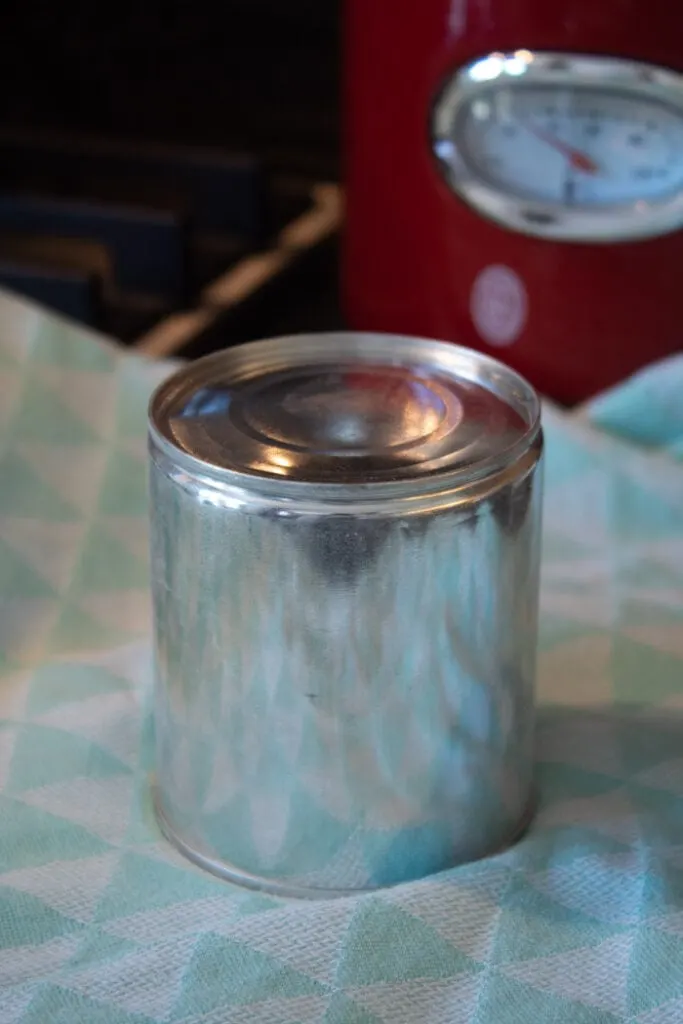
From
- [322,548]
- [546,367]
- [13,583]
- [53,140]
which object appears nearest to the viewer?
[322,548]

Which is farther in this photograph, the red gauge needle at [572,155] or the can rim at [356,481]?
the red gauge needle at [572,155]

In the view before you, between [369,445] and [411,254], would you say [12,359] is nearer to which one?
[411,254]

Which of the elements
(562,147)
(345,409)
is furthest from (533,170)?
(345,409)

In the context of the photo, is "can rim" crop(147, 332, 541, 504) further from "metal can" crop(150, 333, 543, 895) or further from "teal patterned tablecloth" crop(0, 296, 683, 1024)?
"teal patterned tablecloth" crop(0, 296, 683, 1024)

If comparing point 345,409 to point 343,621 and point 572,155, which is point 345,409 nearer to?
point 343,621

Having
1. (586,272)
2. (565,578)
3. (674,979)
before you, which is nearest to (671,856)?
(674,979)

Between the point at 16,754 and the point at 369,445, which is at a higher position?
the point at 369,445

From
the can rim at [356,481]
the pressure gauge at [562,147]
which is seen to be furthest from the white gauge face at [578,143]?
the can rim at [356,481]

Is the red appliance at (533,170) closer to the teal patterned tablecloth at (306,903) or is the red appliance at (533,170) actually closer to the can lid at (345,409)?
the teal patterned tablecloth at (306,903)
